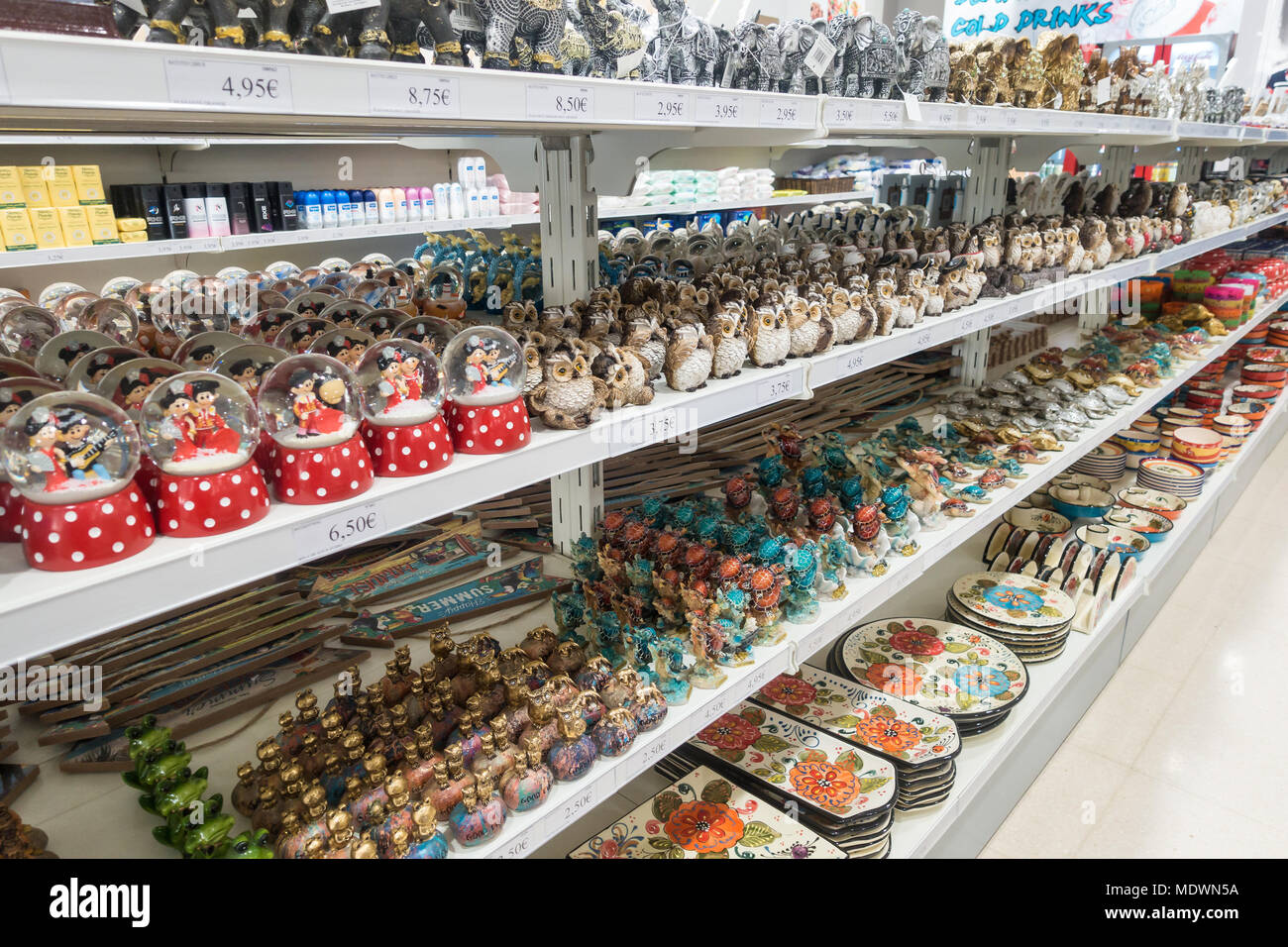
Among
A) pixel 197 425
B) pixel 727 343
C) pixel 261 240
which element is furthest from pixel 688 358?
pixel 261 240

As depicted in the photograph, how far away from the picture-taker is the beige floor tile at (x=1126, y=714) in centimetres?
239

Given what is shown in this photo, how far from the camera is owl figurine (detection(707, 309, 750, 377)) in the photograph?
143 centimetres

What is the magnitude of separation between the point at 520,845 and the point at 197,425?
0.67m

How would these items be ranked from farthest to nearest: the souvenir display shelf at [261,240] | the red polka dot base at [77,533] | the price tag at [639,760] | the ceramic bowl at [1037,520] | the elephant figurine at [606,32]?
1. the ceramic bowl at [1037,520]
2. the souvenir display shelf at [261,240]
3. the price tag at [639,760]
4. the elephant figurine at [606,32]
5. the red polka dot base at [77,533]

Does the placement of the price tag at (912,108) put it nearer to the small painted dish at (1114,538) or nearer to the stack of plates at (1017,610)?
the stack of plates at (1017,610)

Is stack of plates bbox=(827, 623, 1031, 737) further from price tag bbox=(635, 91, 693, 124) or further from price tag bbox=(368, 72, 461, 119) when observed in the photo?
price tag bbox=(368, 72, 461, 119)

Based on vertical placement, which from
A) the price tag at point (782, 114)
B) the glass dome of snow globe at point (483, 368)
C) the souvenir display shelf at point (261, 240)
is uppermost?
the price tag at point (782, 114)

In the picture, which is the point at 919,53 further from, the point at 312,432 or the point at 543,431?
the point at 312,432

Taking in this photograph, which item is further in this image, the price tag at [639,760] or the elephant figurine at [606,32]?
the price tag at [639,760]

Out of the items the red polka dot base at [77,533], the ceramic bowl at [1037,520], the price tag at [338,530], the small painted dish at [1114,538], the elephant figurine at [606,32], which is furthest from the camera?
the ceramic bowl at [1037,520]

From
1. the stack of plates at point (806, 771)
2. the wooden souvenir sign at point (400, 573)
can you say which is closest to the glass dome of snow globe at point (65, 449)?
the wooden souvenir sign at point (400, 573)
